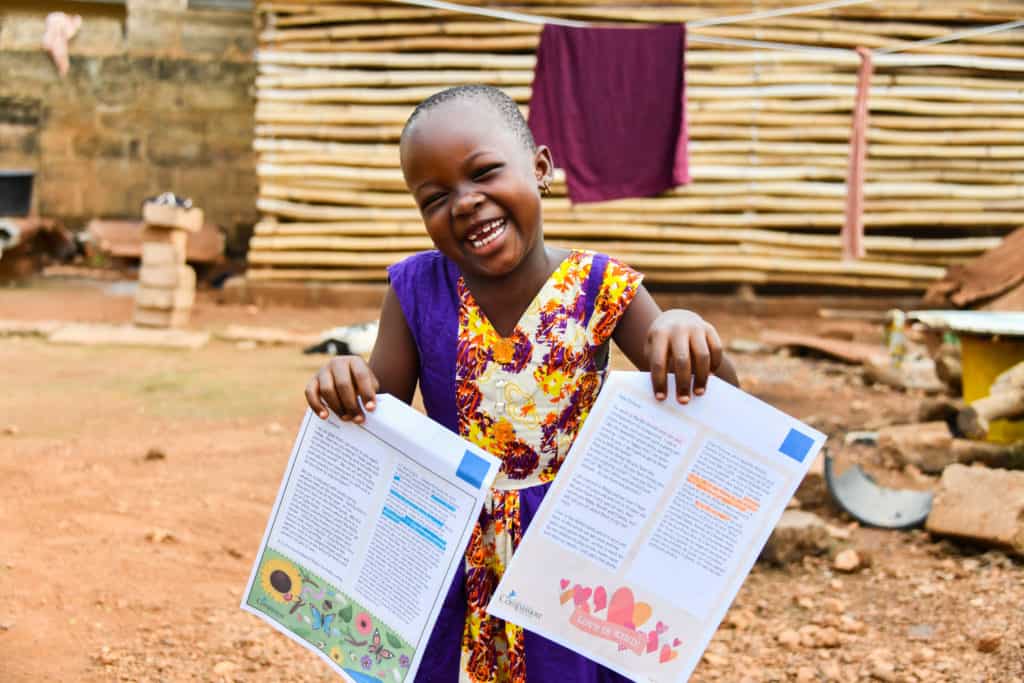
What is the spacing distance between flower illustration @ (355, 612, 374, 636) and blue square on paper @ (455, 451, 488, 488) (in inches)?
10.9

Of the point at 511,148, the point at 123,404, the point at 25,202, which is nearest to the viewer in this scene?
the point at 511,148

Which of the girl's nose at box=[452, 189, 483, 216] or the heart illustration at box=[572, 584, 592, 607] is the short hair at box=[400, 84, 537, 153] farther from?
the heart illustration at box=[572, 584, 592, 607]

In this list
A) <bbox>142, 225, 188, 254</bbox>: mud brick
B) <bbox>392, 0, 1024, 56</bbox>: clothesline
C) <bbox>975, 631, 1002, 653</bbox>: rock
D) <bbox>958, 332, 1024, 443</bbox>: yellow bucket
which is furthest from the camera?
Answer: <bbox>142, 225, 188, 254</bbox>: mud brick

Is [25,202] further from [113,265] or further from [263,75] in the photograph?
[263,75]

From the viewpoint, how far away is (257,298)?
367 inches

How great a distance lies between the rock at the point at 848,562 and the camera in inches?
134

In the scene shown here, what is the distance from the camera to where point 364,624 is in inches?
60.7

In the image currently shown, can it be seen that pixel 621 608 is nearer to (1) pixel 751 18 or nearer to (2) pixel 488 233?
(2) pixel 488 233

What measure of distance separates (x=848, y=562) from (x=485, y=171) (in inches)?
92.1

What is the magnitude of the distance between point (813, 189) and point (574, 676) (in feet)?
26.6

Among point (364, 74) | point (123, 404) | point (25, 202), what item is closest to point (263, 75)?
point (364, 74)

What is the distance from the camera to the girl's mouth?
1.58 metres

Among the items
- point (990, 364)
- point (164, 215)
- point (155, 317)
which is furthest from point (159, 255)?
point (990, 364)

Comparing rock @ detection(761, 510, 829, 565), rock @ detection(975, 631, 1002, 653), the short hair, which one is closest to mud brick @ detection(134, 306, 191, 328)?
rock @ detection(761, 510, 829, 565)
